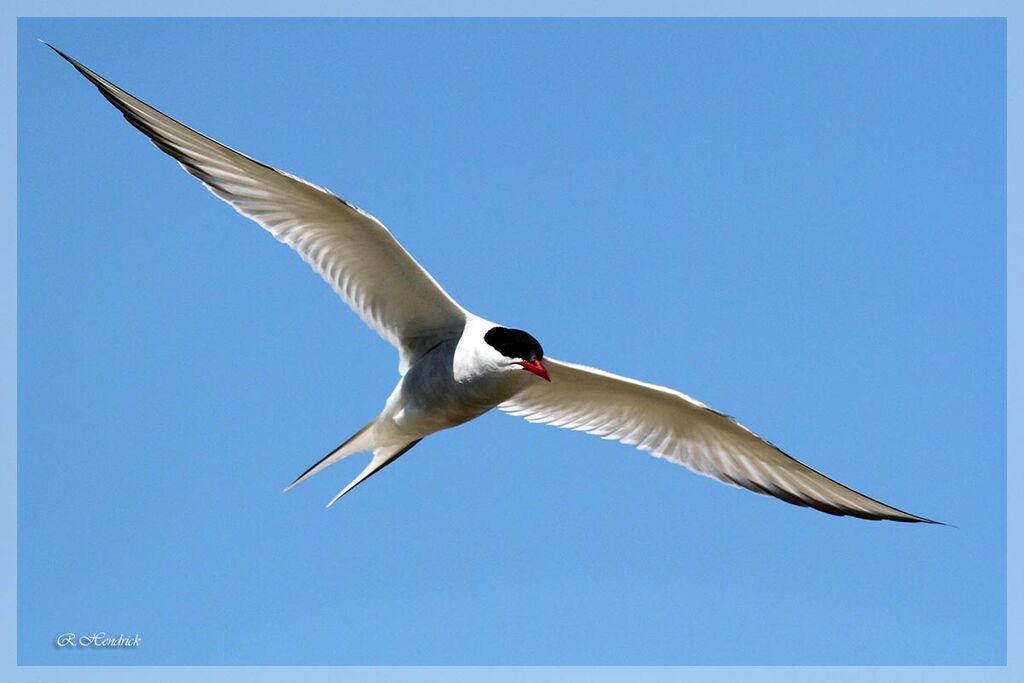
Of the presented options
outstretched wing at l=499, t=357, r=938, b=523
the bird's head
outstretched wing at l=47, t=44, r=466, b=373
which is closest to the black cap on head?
the bird's head

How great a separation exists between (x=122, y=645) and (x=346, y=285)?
2.31 metres

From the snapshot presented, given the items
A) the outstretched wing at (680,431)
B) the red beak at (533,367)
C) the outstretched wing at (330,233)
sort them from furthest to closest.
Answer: the outstretched wing at (680,431) → the outstretched wing at (330,233) → the red beak at (533,367)

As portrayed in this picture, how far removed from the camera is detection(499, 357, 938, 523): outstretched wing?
7.19m

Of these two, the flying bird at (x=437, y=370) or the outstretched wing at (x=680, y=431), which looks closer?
the flying bird at (x=437, y=370)

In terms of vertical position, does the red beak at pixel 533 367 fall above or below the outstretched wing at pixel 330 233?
below

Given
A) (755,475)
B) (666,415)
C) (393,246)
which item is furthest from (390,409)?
(755,475)

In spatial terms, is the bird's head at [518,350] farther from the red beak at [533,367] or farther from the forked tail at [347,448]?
the forked tail at [347,448]

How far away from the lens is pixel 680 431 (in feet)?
Result: 25.0

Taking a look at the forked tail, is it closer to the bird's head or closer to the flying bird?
the flying bird

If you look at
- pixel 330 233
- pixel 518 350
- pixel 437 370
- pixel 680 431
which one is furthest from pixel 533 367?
pixel 680 431

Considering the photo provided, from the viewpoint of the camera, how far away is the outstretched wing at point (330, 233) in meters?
6.28

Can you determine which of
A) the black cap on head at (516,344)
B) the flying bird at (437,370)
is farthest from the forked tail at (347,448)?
the black cap on head at (516,344)

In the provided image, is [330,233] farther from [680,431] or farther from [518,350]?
[680,431]

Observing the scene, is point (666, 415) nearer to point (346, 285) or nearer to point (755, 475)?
point (755, 475)
